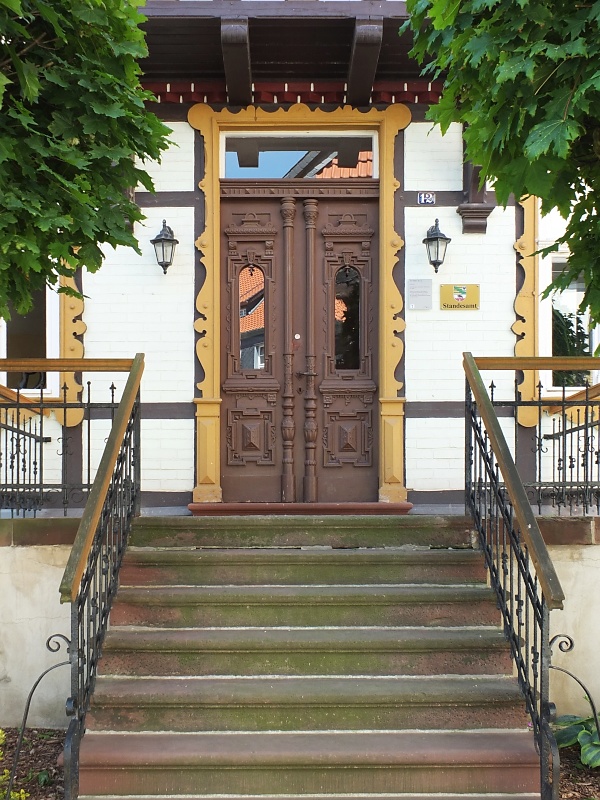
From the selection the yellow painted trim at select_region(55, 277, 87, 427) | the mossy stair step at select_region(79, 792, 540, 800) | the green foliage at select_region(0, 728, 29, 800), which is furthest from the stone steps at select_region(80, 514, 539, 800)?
the yellow painted trim at select_region(55, 277, 87, 427)

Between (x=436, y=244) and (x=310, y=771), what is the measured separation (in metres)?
4.06

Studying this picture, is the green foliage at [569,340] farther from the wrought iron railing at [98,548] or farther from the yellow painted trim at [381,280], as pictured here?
the wrought iron railing at [98,548]

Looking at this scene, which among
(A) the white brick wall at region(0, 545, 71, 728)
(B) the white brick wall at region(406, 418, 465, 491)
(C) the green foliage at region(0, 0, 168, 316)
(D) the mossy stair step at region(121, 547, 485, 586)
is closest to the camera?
(C) the green foliage at region(0, 0, 168, 316)

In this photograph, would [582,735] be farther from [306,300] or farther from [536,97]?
[306,300]

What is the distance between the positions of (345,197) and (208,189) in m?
1.17

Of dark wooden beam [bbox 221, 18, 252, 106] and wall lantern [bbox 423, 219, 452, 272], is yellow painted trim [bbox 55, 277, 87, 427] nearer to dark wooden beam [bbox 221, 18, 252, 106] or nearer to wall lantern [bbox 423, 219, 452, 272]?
dark wooden beam [bbox 221, 18, 252, 106]

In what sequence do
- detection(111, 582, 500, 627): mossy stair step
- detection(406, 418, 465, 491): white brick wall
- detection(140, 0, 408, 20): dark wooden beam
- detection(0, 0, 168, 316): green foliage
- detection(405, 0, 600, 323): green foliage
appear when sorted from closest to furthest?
detection(405, 0, 600, 323): green foliage, detection(0, 0, 168, 316): green foliage, detection(111, 582, 500, 627): mossy stair step, detection(140, 0, 408, 20): dark wooden beam, detection(406, 418, 465, 491): white brick wall

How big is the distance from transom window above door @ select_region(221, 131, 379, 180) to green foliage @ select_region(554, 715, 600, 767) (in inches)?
173

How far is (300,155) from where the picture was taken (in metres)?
6.03

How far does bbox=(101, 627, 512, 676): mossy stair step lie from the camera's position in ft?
11.8

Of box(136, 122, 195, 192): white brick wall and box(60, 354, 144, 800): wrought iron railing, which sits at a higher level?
box(136, 122, 195, 192): white brick wall

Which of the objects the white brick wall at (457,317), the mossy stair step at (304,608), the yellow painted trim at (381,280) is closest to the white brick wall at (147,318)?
the yellow painted trim at (381,280)

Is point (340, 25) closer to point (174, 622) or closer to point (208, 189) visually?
point (208, 189)

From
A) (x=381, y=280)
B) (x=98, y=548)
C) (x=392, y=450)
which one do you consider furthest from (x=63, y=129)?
(x=392, y=450)
